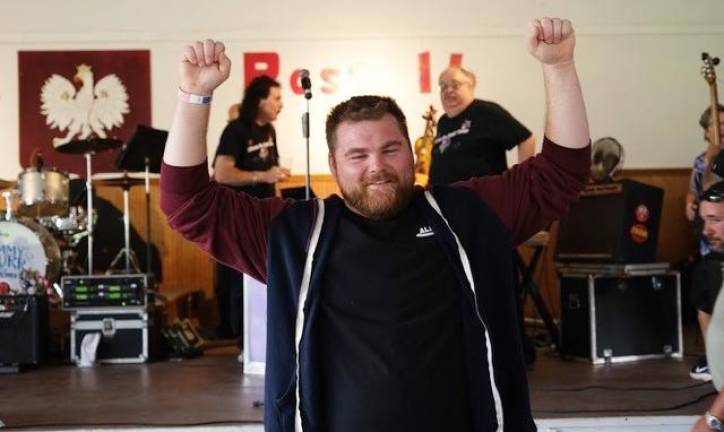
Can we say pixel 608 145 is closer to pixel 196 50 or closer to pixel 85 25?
pixel 196 50

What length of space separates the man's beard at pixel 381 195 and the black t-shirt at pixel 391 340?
6 centimetres

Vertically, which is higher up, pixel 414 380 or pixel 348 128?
pixel 348 128

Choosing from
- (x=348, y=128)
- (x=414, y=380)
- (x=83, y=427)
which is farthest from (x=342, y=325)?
(x=83, y=427)

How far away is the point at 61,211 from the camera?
556cm

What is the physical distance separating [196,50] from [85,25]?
5.71 meters

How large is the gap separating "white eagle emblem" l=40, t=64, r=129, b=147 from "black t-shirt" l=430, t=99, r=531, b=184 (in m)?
3.83

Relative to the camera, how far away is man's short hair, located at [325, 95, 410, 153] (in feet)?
5.85

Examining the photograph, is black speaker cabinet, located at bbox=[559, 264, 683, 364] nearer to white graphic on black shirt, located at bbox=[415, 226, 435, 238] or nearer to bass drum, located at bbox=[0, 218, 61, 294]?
white graphic on black shirt, located at bbox=[415, 226, 435, 238]

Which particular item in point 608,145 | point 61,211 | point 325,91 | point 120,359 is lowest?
point 120,359

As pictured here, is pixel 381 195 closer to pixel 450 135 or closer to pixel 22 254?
pixel 450 135

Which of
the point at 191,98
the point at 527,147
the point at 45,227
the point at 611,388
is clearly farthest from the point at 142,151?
the point at 191,98

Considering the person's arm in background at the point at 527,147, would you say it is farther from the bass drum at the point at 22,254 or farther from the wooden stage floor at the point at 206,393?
the bass drum at the point at 22,254

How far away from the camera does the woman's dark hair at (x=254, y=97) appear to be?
4754mm

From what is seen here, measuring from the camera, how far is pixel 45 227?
17.9ft
